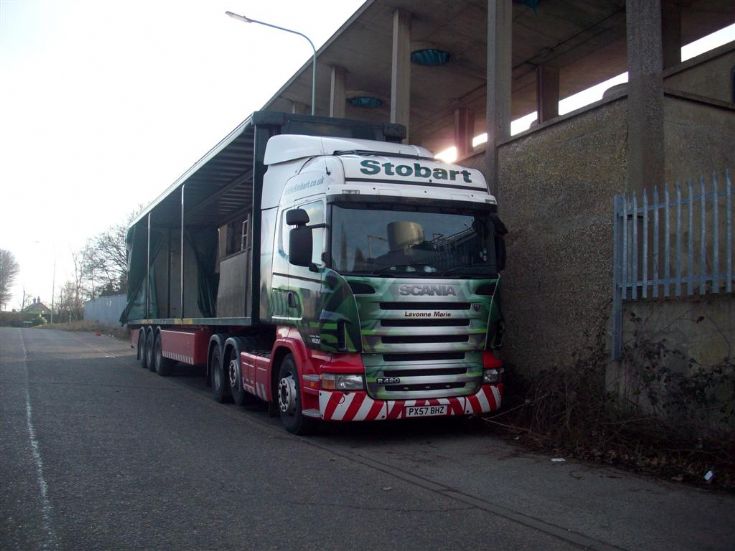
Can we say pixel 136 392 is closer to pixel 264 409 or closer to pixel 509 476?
pixel 264 409

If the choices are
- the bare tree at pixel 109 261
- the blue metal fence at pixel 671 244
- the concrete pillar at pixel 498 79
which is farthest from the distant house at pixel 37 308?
the blue metal fence at pixel 671 244

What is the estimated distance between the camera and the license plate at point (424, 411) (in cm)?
788

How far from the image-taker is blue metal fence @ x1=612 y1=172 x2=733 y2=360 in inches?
277

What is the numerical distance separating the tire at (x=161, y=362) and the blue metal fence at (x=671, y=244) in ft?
36.2

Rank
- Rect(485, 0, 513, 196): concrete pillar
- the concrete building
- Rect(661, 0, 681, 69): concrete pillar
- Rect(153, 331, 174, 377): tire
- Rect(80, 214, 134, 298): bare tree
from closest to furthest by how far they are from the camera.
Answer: the concrete building < Rect(485, 0, 513, 196): concrete pillar < Rect(661, 0, 681, 69): concrete pillar < Rect(153, 331, 174, 377): tire < Rect(80, 214, 134, 298): bare tree

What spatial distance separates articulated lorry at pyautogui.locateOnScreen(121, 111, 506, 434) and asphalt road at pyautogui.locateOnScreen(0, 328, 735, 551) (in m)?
0.65

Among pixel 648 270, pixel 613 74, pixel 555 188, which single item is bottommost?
pixel 648 270

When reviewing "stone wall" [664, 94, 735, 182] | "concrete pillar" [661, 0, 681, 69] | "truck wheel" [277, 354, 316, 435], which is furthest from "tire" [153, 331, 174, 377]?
"concrete pillar" [661, 0, 681, 69]

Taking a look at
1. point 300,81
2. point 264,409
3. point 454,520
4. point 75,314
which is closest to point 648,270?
point 454,520

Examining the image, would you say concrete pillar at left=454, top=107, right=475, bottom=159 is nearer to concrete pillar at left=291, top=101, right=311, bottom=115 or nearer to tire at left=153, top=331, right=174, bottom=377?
concrete pillar at left=291, top=101, right=311, bottom=115

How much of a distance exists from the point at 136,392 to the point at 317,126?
599 centimetres

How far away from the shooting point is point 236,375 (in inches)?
430

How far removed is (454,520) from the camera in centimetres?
512

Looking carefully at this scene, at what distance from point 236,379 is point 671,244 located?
21.3ft
